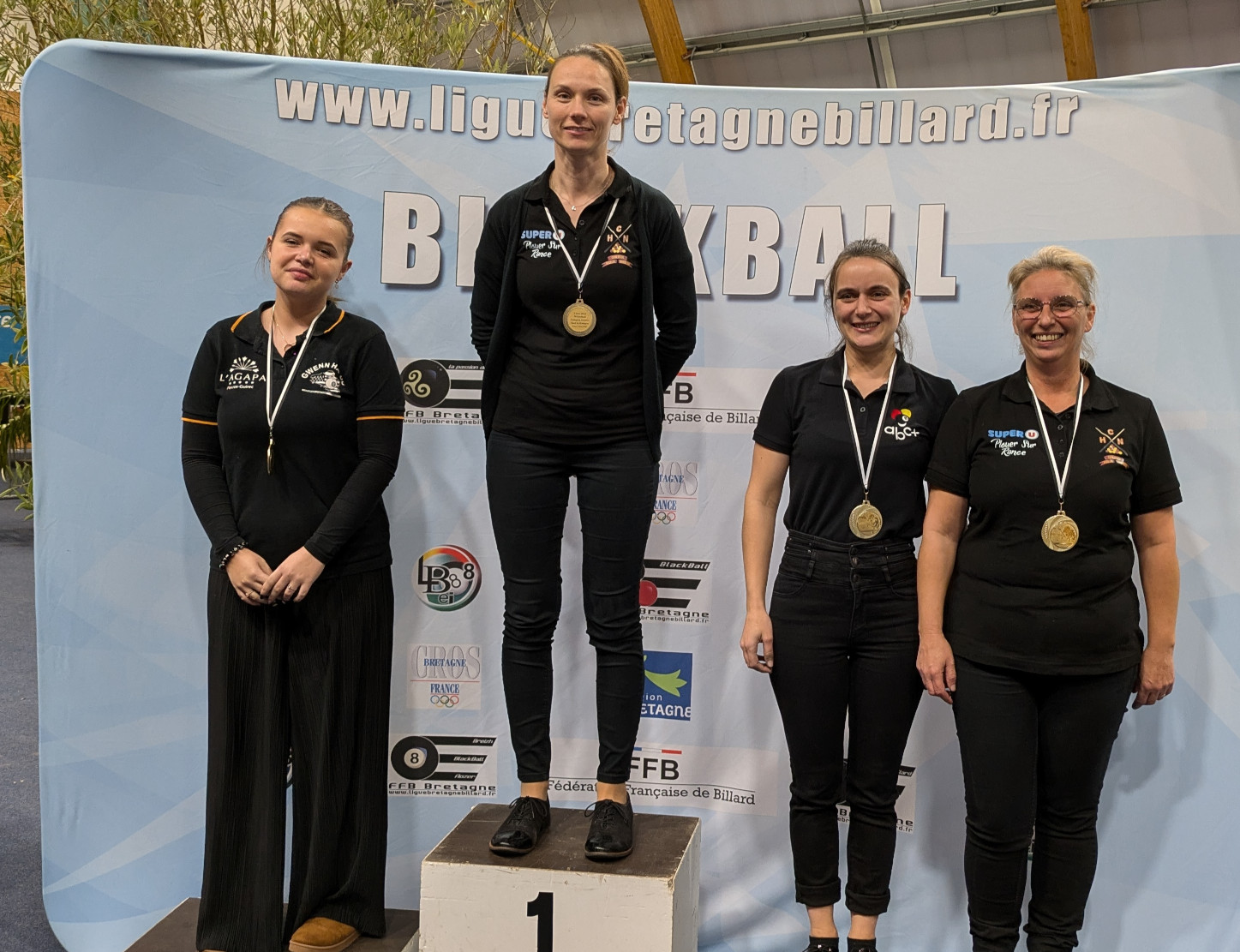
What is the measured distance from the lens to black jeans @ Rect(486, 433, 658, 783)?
1979mm

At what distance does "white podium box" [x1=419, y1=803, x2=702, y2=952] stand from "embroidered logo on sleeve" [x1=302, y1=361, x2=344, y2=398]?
95 cm

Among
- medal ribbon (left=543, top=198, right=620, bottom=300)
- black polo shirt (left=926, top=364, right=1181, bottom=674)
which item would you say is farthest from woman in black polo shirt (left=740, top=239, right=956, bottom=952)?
medal ribbon (left=543, top=198, right=620, bottom=300)

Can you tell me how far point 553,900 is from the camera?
1.90 m

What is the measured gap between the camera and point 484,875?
1.93 metres

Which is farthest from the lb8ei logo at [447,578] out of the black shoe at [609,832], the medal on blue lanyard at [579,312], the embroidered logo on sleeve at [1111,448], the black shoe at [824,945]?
the embroidered logo on sleeve at [1111,448]

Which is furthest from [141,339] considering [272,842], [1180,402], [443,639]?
[1180,402]

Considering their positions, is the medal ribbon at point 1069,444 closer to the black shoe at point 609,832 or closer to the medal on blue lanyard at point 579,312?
the medal on blue lanyard at point 579,312

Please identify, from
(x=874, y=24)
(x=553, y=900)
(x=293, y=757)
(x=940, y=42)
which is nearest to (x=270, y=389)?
(x=293, y=757)

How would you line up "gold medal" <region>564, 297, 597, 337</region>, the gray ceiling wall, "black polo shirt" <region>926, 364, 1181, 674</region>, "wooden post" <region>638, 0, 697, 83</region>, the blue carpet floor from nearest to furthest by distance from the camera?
"black polo shirt" <region>926, 364, 1181, 674</region> < "gold medal" <region>564, 297, 597, 337</region> < the blue carpet floor < the gray ceiling wall < "wooden post" <region>638, 0, 697, 83</region>

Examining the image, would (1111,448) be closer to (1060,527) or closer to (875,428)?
(1060,527)

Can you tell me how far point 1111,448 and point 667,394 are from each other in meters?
1.08

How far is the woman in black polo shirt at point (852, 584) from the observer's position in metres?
1.95

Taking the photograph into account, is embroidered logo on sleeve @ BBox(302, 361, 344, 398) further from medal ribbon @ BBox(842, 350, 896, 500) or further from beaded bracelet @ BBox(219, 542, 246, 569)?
medal ribbon @ BBox(842, 350, 896, 500)

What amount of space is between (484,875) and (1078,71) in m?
5.79
